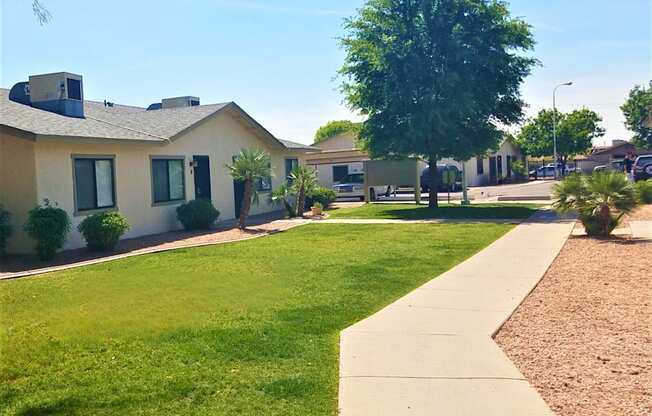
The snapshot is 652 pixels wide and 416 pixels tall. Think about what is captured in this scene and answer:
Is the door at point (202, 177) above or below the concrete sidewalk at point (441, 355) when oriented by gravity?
above

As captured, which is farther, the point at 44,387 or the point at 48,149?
the point at 48,149

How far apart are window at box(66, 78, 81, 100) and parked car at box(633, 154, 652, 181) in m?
27.4

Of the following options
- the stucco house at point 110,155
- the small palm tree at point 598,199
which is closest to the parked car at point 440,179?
the stucco house at point 110,155

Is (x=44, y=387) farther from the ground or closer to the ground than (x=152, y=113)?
closer to the ground

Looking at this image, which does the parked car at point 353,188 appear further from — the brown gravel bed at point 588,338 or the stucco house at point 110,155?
the brown gravel bed at point 588,338

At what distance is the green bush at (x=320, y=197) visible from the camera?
26.2 meters

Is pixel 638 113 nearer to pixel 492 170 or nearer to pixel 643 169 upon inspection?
pixel 492 170

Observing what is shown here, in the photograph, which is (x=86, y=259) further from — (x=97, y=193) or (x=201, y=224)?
(x=201, y=224)

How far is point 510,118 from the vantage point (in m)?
25.2

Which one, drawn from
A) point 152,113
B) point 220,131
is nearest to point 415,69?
point 220,131

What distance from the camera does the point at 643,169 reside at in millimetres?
32281

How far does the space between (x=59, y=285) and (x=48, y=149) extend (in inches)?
211

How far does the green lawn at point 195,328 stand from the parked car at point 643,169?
23.2 meters

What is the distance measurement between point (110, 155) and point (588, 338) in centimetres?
1307
